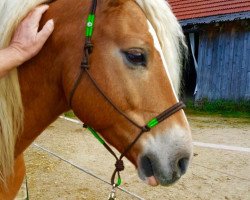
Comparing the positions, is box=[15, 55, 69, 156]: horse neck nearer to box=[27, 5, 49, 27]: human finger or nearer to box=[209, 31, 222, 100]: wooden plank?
box=[27, 5, 49, 27]: human finger

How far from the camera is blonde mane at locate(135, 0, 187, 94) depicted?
1.57 meters

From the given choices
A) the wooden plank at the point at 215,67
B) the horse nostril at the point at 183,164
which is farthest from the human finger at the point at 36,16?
the wooden plank at the point at 215,67

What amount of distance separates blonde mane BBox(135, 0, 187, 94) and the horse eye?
0.19 meters

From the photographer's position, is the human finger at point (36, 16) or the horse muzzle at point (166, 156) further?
the human finger at point (36, 16)

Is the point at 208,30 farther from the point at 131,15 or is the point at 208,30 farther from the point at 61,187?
the point at 131,15

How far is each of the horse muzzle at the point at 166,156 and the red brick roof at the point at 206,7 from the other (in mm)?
10290

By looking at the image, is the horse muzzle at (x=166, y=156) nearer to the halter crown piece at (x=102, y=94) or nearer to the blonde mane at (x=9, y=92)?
the halter crown piece at (x=102, y=94)

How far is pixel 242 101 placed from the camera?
10.6 meters

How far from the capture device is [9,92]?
156 cm

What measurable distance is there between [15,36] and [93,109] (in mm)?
536

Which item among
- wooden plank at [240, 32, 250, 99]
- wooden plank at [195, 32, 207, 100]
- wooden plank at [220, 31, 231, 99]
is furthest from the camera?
wooden plank at [195, 32, 207, 100]

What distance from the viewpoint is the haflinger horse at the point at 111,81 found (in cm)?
146

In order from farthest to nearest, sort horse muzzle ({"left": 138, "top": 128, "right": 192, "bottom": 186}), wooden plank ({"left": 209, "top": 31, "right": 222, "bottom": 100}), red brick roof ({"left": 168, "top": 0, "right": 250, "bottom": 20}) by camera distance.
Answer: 1. wooden plank ({"left": 209, "top": 31, "right": 222, "bottom": 100})
2. red brick roof ({"left": 168, "top": 0, "right": 250, "bottom": 20})
3. horse muzzle ({"left": 138, "top": 128, "right": 192, "bottom": 186})

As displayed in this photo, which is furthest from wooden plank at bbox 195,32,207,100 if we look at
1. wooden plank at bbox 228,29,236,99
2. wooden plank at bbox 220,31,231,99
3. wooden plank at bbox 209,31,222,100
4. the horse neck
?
the horse neck
